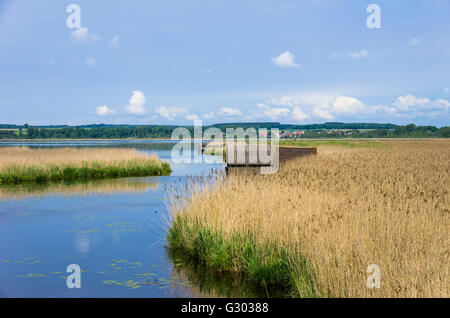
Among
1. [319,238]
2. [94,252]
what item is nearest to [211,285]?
[319,238]

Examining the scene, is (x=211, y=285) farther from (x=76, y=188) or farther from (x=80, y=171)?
(x=80, y=171)

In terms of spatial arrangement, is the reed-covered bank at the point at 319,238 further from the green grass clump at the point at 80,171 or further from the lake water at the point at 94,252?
the green grass clump at the point at 80,171

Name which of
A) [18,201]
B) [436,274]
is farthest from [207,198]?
[18,201]

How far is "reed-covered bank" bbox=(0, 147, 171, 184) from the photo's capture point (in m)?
27.3

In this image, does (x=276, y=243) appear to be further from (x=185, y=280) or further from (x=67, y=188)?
(x=67, y=188)

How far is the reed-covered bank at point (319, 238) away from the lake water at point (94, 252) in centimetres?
64

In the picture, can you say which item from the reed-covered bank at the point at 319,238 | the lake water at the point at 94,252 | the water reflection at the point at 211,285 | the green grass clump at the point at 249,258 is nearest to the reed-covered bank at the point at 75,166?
the lake water at the point at 94,252

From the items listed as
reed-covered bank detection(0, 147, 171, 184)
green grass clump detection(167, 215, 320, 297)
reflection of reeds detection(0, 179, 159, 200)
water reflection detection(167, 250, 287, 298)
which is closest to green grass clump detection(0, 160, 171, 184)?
reed-covered bank detection(0, 147, 171, 184)

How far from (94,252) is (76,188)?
14035mm

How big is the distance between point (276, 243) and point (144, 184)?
60.5 ft

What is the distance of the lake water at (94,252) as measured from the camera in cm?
819

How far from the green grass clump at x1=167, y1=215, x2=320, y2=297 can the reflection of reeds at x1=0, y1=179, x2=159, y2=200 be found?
41.9 ft

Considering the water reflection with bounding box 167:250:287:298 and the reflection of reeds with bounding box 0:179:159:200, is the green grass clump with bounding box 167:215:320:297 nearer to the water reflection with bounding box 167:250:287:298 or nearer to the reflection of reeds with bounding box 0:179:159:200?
the water reflection with bounding box 167:250:287:298

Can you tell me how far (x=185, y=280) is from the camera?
340 inches
